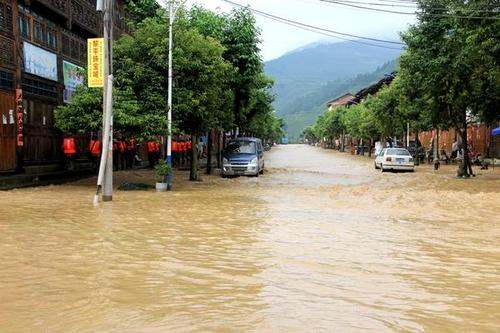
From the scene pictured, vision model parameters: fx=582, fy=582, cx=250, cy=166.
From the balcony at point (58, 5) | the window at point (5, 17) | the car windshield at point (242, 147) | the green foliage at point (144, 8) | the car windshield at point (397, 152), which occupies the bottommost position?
the car windshield at point (397, 152)

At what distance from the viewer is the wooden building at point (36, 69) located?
1997cm

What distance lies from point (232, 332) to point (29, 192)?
1505cm

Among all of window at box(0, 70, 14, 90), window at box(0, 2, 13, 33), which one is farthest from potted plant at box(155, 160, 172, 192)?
window at box(0, 2, 13, 33)

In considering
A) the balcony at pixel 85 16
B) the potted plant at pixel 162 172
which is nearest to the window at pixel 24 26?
the balcony at pixel 85 16

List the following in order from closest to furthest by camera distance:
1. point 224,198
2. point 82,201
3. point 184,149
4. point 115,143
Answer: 1. point 82,201
2. point 224,198
3. point 115,143
4. point 184,149

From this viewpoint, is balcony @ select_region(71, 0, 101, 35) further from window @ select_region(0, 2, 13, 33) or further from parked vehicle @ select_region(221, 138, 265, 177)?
parked vehicle @ select_region(221, 138, 265, 177)

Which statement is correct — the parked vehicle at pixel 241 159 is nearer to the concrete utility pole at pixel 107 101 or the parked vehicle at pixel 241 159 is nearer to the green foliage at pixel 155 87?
the green foliage at pixel 155 87

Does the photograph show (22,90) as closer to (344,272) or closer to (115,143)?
(115,143)

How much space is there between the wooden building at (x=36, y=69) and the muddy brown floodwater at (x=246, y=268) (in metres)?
6.05

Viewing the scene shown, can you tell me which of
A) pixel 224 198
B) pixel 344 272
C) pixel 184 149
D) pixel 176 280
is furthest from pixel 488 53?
pixel 184 149

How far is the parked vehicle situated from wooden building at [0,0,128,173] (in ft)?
25.8

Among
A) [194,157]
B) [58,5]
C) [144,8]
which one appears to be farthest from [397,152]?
[58,5]

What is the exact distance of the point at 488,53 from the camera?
21188 millimetres

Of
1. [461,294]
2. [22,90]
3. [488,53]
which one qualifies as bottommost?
[461,294]
